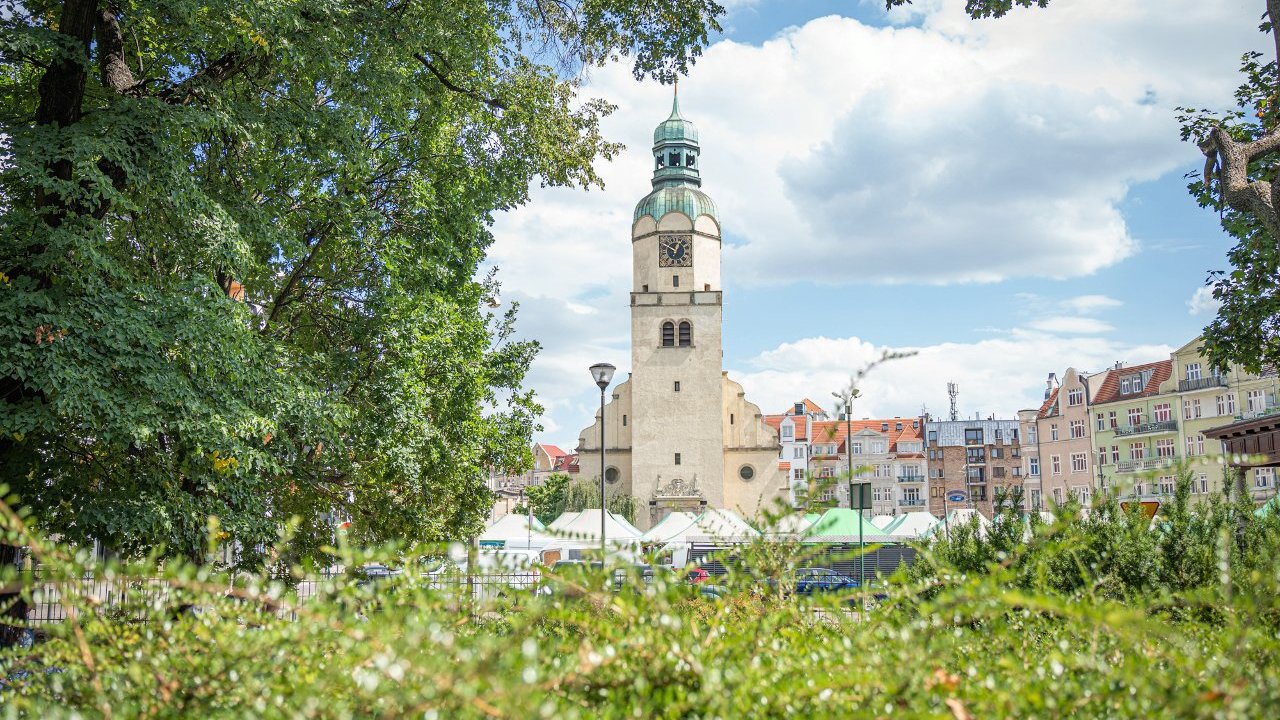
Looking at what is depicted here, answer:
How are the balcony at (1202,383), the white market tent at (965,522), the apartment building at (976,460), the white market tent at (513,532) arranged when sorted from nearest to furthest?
the white market tent at (965,522) < the white market tent at (513,532) < the balcony at (1202,383) < the apartment building at (976,460)

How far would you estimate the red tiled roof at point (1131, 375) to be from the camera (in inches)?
2436

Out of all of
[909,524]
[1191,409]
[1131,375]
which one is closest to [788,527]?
[909,524]

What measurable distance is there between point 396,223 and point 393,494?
4918mm

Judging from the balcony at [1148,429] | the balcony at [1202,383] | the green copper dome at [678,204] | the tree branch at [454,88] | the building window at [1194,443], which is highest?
the green copper dome at [678,204]

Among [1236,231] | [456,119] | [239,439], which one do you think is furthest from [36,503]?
[1236,231]

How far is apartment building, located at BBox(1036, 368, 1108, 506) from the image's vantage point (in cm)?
6806

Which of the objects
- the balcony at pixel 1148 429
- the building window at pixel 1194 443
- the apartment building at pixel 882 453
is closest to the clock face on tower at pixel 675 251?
the balcony at pixel 1148 429

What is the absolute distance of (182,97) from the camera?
1195cm

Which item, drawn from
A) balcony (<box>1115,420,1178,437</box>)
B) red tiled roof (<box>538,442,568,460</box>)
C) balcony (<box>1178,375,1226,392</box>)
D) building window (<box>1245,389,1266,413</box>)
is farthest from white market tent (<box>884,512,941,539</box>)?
red tiled roof (<box>538,442,568,460</box>)

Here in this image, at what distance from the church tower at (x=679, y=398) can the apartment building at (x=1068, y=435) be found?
74.0ft

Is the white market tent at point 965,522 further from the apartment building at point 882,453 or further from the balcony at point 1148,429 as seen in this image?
the apartment building at point 882,453

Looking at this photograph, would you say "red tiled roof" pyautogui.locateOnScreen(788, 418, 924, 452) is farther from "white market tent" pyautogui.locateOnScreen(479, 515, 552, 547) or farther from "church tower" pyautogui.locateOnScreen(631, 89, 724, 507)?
"white market tent" pyautogui.locateOnScreen(479, 515, 552, 547)

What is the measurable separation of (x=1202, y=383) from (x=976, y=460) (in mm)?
41136

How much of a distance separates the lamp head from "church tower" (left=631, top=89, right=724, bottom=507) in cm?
3752
